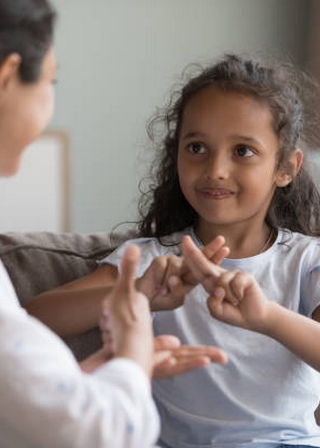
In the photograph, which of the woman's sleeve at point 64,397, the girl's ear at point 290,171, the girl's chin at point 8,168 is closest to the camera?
the woman's sleeve at point 64,397

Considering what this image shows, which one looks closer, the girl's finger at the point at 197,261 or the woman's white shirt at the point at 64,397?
the woman's white shirt at the point at 64,397

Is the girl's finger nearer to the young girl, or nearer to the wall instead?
the young girl

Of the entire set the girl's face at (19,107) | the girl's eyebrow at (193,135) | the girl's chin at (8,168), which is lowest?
the girl's eyebrow at (193,135)

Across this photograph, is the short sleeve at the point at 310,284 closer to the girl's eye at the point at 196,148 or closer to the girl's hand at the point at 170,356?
the girl's eye at the point at 196,148

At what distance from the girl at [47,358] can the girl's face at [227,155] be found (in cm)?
42

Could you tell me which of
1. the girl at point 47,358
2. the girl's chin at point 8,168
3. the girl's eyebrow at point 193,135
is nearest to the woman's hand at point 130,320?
the girl at point 47,358

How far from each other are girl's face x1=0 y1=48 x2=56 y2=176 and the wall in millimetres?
1763

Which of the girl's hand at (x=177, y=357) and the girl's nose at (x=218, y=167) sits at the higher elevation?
the girl's nose at (x=218, y=167)

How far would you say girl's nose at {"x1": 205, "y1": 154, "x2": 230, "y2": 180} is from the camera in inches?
49.3

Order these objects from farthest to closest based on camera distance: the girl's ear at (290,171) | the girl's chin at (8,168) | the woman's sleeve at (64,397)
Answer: the girl's ear at (290,171) → the girl's chin at (8,168) → the woman's sleeve at (64,397)

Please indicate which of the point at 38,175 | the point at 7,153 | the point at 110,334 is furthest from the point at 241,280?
the point at 38,175

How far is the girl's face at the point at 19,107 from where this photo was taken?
2.68ft

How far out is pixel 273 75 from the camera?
1.36 m

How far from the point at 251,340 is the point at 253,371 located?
49 millimetres
